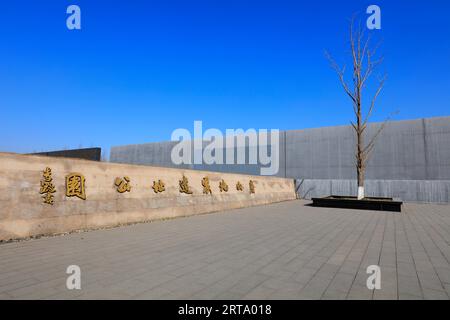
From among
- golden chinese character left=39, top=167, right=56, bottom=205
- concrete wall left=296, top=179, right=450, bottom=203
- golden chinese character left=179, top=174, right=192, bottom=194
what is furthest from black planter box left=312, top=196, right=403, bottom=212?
golden chinese character left=39, top=167, right=56, bottom=205

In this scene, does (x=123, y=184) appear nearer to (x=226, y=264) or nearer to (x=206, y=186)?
(x=206, y=186)

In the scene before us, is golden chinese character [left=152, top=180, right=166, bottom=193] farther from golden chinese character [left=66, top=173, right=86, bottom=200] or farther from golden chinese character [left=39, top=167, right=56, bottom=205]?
golden chinese character [left=39, top=167, right=56, bottom=205]

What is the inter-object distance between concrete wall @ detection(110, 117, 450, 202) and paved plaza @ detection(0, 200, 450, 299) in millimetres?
14839

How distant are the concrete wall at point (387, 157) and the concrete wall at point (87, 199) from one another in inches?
629

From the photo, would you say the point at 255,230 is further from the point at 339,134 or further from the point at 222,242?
the point at 339,134

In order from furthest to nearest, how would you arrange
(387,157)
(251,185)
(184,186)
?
1. (387,157)
2. (251,185)
3. (184,186)

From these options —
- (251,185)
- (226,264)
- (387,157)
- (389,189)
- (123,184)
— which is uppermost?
(387,157)

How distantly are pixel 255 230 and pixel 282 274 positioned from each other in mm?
3955

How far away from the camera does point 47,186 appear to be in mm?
6812

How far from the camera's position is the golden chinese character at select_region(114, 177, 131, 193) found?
8625 millimetres

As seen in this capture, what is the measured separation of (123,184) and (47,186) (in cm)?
228

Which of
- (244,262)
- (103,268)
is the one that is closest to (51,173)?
(103,268)

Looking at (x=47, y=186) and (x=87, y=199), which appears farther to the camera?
(x=87, y=199)

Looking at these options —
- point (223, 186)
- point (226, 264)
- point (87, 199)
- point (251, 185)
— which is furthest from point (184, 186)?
point (226, 264)
